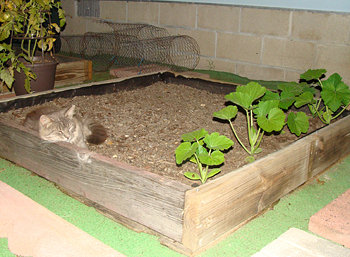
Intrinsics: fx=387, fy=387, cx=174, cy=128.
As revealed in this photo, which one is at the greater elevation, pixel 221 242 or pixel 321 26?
pixel 321 26

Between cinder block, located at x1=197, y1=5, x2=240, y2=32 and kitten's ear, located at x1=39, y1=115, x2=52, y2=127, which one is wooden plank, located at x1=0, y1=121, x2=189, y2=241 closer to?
kitten's ear, located at x1=39, y1=115, x2=52, y2=127

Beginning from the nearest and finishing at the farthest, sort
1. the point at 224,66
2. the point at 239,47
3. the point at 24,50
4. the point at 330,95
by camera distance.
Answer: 1. the point at 330,95
2. the point at 24,50
3. the point at 239,47
4. the point at 224,66

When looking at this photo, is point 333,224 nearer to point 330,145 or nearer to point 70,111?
point 330,145

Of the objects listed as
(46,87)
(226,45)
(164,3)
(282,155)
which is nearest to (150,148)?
(282,155)

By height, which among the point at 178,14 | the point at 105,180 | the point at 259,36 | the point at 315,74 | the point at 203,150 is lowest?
the point at 105,180

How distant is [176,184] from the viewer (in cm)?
167

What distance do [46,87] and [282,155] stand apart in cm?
254

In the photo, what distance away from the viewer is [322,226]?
1.81 metres

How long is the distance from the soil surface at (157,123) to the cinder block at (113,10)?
2401 mm

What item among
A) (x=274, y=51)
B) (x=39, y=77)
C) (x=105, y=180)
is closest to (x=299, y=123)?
(x=105, y=180)

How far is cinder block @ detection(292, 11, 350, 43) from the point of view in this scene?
12.9 feet

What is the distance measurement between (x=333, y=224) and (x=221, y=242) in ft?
1.73

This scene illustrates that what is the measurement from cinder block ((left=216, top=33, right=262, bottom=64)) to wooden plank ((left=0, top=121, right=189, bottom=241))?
10.3 ft

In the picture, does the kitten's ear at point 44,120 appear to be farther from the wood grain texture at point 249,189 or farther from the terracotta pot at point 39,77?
the terracotta pot at point 39,77
